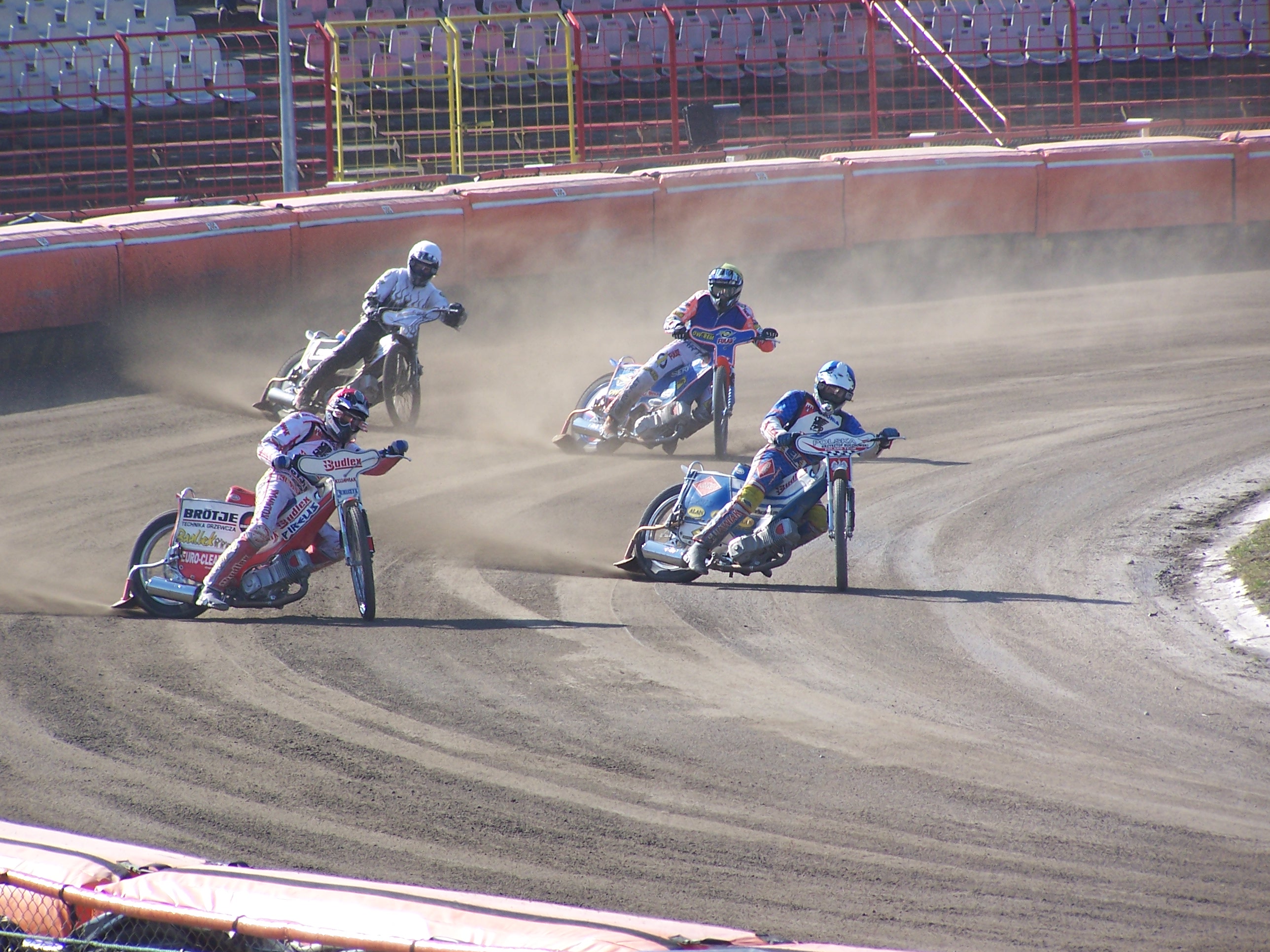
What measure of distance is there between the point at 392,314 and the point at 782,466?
6239mm

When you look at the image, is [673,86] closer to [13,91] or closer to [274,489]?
[13,91]

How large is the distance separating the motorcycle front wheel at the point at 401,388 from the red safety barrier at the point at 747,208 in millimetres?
6666

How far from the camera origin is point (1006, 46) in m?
27.0

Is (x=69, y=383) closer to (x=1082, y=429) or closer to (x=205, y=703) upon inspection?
(x=205, y=703)

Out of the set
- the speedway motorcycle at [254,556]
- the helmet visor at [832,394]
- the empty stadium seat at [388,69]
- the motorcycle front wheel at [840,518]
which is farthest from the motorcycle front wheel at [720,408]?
the empty stadium seat at [388,69]

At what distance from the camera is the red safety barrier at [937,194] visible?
2214cm

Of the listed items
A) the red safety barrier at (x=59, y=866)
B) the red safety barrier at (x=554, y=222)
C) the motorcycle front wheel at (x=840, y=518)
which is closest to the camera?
the red safety barrier at (x=59, y=866)

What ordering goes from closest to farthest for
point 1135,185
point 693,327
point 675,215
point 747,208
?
point 693,327, point 675,215, point 747,208, point 1135,185

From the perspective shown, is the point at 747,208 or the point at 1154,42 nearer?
the point at 747,208

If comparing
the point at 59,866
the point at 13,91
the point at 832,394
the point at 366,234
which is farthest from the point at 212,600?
the point at 13,91

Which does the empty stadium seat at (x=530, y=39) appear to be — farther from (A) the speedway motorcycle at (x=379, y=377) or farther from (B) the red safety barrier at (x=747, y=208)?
(A) the speedway motorcycle at (x=379, y=377)

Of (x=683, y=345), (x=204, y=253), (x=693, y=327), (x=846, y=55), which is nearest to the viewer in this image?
(x=693, y=327)

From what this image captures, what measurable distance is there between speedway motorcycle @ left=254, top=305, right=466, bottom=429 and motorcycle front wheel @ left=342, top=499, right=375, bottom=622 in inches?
228

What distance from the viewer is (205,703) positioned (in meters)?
8.54
